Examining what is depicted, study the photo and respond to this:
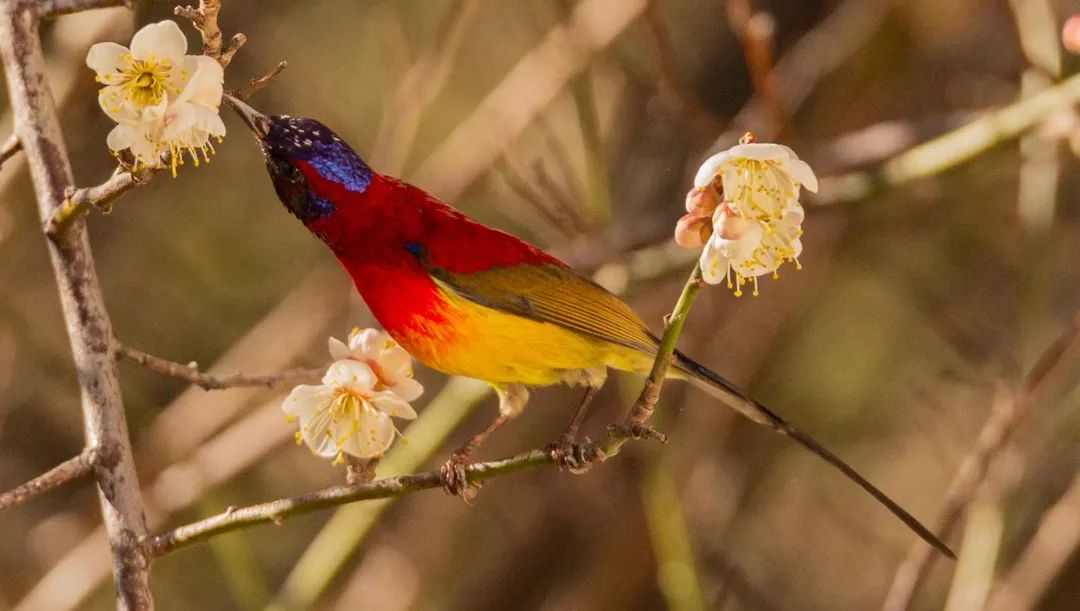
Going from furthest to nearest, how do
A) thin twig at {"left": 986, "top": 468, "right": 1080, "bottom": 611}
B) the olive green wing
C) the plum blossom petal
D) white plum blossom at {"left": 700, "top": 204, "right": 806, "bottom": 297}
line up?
thin twig at {"left": 986, "top": 468, "right": 1080, "bottom": 611} → the olive green wing → the plum blossom petal → white plum blossom at {"left": 700, "top": 204, "right": 806, "bottom": 297}

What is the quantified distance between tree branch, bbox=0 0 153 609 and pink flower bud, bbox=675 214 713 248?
0.86 m

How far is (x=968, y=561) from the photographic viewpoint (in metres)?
3.42

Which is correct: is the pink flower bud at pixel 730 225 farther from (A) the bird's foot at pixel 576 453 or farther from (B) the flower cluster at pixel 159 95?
(B) the flower cluster at pixel 159 95

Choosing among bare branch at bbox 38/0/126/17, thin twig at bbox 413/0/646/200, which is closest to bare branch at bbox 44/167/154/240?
bare branch at bbox 38/0/126/17

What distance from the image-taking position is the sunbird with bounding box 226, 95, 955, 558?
2.19m

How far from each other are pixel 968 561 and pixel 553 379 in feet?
4.93

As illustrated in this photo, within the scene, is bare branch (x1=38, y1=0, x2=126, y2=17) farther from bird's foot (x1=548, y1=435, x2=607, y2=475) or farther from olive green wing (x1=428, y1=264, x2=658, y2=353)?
bird's foot (x1=548, y1=435, x2=607, y2=475)

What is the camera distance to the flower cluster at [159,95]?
165 cm

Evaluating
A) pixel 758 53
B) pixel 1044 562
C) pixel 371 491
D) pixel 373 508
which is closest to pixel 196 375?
pixel 371 491

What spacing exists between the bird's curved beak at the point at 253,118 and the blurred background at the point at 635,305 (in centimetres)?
142

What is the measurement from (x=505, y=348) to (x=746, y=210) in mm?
970

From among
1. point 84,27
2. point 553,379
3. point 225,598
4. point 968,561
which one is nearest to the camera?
point 553,379

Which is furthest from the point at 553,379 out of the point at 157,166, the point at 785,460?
the point at 785,460

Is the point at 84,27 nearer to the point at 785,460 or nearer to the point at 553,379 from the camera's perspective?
the point at 553,379
